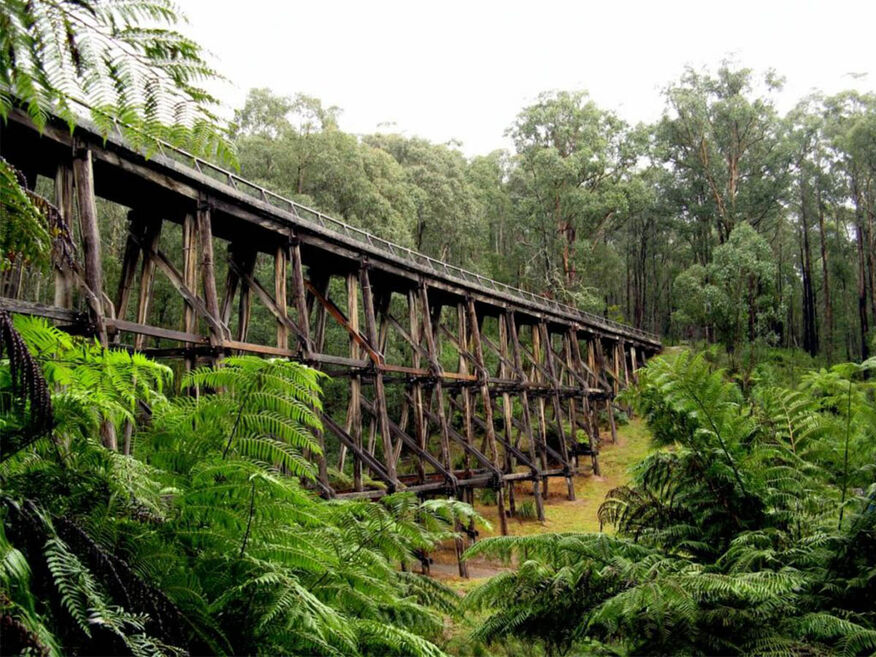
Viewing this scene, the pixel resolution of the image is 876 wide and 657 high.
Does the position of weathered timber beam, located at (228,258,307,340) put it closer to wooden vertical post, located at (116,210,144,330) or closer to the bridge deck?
the bridge deck

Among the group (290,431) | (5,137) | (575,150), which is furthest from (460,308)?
(575,150)

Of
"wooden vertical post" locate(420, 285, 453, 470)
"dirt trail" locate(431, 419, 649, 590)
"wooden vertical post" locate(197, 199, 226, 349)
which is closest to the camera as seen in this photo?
"wooden vertical post" locate(197, 199, 226, 349)

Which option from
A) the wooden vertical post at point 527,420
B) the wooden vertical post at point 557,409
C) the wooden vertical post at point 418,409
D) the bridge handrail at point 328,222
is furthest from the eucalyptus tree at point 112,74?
the wooden vertical post at point 557,409

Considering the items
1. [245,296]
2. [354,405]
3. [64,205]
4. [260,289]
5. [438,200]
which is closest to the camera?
[64,205]

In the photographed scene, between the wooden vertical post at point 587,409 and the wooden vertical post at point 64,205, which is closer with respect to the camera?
the wooden vertical post at point 64,205

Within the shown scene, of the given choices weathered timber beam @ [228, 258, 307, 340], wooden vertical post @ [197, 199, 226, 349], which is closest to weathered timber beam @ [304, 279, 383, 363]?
weathered timber beam @ [228, 258, 307, 340]

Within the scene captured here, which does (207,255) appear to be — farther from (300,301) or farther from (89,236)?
(89,236)

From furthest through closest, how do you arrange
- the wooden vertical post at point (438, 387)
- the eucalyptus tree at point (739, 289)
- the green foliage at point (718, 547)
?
the eucalyptus tree at point (739, 289) → the wooden vertical post at point (438, 387) → the green foliage at point (718, 547)

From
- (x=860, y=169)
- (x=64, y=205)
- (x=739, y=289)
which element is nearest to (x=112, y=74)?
(x=64, y=205)

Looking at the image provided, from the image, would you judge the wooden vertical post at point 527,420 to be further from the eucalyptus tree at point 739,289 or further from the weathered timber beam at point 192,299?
the eucalyptus tree at point 739,289

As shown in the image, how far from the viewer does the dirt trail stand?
14.1m

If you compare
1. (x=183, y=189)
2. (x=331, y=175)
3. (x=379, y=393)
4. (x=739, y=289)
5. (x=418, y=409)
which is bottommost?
(x=418, y=409)

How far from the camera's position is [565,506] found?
19.9 m

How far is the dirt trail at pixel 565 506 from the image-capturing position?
555 inches
